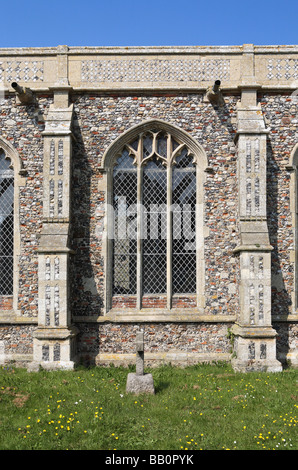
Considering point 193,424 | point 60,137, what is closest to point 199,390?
point 193,424

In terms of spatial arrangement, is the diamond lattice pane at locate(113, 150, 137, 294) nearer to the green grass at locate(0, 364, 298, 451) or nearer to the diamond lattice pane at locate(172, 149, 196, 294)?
the diamond lattice pane at locate(172, 149, 196, 294)

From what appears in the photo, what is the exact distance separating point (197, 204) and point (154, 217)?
1.08 m

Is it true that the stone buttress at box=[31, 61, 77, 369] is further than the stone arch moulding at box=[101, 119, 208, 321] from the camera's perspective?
No

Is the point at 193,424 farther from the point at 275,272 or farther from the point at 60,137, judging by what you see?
the point at 60,137

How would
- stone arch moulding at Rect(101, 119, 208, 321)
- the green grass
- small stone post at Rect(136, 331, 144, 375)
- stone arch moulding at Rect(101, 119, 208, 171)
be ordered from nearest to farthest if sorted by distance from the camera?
the green grass → small stone post at Rect(136, 331, 144, 375) → stone arch moulding at Rect(101, 119, 208, 321) → stone arch moulding at Rect(101, 119, 208, 171)

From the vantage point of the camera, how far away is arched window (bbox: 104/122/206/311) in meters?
9.46

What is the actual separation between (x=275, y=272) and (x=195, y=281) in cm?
187

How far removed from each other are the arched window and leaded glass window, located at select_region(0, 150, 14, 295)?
2.39m

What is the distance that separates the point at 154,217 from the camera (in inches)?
380

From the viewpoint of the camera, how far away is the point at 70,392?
7.00m

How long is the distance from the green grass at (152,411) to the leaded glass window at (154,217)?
7.22 ft

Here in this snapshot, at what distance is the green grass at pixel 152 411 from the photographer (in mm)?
5215

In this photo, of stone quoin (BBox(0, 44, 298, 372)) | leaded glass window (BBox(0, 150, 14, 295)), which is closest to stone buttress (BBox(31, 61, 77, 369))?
stone quoin (BBox(0, 44, 298, 372))

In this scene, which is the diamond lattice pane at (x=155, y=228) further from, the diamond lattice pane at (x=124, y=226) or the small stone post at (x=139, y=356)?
the small stone post at (x=139, y=356)
